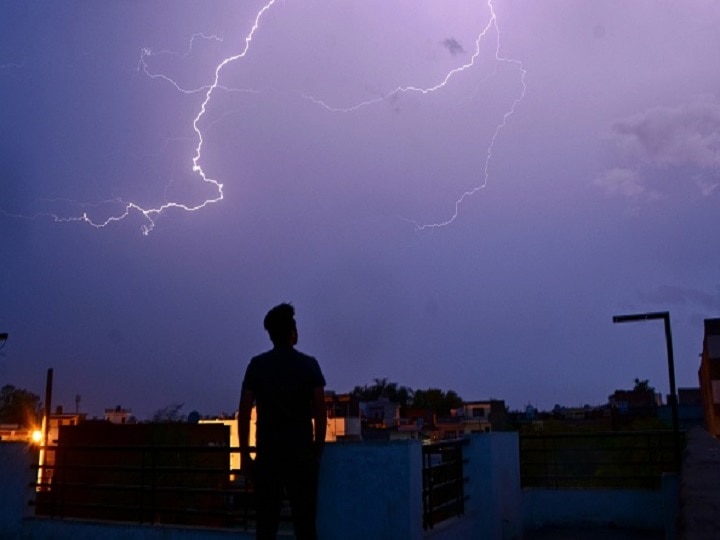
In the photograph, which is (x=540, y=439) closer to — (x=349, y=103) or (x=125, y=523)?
(x=125, y=523)

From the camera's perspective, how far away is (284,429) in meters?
3.75

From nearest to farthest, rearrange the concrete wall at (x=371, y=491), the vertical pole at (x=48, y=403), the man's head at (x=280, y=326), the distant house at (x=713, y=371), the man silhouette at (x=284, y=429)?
the man silhouette at (x=284, y=429), the man's head at (x=280, y=326), the concrete wall at (x=371, y=491), the vertical pole at (x=48, y=403), the distant house at (x=713, y=371)

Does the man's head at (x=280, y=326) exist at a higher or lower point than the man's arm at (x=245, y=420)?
higher

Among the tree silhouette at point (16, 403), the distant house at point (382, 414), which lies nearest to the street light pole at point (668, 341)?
the distant house at point (382, 414)

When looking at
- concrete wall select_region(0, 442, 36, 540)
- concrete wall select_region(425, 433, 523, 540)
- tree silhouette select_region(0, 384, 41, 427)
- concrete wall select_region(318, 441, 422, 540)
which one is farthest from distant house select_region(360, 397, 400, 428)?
concrete wall select_region(318, 441, 422, 540)

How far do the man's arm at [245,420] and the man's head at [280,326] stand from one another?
0.95ft

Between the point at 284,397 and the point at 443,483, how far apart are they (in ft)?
7.50

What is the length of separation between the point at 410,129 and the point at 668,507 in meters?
13.0

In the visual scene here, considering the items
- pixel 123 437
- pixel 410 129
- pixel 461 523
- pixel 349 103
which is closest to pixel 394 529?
pixel 461 523

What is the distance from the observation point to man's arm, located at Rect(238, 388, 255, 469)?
3.80m

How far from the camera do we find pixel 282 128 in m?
19.2

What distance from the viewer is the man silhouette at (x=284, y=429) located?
374cm

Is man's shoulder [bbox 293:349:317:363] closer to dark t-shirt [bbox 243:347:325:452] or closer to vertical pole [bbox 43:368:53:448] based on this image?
dark t-shirt [bbox 243:347:325:452]

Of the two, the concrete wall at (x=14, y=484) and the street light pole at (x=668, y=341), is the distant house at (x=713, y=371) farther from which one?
the concrete wall at (x=14, y=484)
